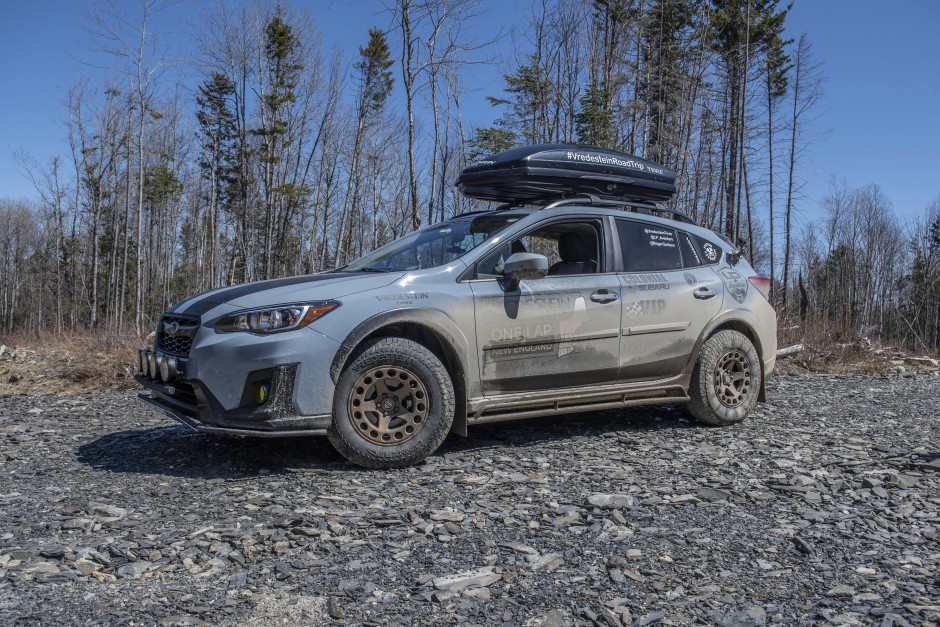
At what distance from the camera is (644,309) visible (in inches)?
200

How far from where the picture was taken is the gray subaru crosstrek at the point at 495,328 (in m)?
3.92

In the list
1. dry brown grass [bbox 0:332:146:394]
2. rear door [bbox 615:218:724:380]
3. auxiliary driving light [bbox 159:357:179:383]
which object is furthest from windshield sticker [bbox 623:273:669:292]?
dry brown grass [bbox 0:332:146:394]

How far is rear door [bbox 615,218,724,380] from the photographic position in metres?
5.05

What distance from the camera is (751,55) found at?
28.3 m

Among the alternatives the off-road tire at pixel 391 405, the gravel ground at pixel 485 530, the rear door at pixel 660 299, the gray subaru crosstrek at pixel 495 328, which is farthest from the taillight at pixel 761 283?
the off-road tire at pixel 391 405

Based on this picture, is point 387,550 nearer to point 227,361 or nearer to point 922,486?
point 227,361

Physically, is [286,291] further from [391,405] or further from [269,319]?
[391,405]

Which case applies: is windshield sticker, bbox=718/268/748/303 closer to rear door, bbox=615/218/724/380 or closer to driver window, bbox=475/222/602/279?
rear door, bbox=615/218/724/380

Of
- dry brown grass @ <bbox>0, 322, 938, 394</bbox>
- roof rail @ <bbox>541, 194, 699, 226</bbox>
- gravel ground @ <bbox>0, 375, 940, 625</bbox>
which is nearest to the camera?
gravel ground @ <bbox>0, 375, 940, 625</bbox>

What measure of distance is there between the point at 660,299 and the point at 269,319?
3082 mm

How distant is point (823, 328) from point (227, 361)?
11.3 meters

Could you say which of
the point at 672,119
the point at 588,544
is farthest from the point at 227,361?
the point at 672,119

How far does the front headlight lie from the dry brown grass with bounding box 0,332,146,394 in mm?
5846

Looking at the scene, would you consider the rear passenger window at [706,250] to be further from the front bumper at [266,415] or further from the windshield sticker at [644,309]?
the front bumper at [266,415]
